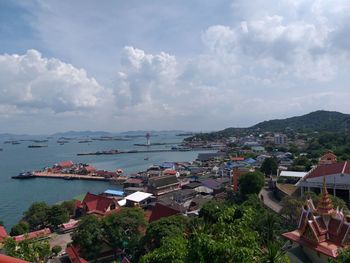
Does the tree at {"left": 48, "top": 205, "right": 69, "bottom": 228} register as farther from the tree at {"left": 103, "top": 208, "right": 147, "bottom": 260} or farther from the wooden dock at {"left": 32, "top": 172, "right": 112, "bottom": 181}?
the wooden dock at {"left": 32, "top": 172, "right": 112, "bottom": 181}

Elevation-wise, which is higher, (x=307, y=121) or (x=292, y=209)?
(x=307, y=121)

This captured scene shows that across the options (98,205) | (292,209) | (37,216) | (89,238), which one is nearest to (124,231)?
(89,238)

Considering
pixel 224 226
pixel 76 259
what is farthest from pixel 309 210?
pixel 76 259

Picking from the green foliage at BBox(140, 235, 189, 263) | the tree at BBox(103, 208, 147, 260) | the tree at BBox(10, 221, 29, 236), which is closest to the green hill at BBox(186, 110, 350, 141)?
the tree at BBox(10, 221, 29, 236)

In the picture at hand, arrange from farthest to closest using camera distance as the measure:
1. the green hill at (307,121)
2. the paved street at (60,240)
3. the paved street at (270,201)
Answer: the green hill at (307,121), the paved street at (270,201), the paved street at (60,240)

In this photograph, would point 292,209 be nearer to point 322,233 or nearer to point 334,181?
point 322,233

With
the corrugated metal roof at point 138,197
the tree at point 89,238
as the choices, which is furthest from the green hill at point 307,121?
the tree at point 89,238

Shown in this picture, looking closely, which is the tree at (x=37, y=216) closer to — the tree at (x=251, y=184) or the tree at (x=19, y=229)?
the tree at (x=19, y=229)
